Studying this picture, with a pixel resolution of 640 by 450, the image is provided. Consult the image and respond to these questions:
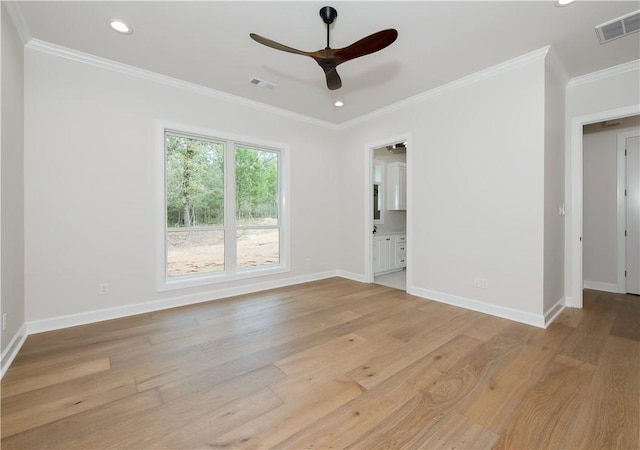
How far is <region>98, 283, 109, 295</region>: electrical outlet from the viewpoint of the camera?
3127mm

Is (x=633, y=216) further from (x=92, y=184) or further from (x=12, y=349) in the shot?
(x=12, y=349)

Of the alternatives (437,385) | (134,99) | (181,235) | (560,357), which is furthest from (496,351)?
(134,99)

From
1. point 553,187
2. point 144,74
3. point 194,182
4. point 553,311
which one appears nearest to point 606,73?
point 553,187

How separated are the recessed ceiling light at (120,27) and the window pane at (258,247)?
2638 mm

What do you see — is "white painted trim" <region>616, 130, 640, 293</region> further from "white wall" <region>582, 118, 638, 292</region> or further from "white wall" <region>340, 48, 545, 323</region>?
"white wall" <region>340, 48, 545, 323</region>

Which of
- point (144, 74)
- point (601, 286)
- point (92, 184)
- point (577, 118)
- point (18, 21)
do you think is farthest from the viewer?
point (601, 286)

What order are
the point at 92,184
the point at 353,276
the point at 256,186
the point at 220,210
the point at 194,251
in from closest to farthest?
the point at 92,184, the point at 194,251, the point at 220,210, the point at 256,186, the point at 353,276

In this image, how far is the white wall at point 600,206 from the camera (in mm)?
4266

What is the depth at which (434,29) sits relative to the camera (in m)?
2.60

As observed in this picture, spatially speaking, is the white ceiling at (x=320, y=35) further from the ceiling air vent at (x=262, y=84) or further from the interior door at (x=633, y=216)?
the interior door at (x=633, y=216)

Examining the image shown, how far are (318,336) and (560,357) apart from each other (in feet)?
6.81

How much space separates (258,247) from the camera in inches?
180

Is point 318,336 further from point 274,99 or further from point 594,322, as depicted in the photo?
point 274,99

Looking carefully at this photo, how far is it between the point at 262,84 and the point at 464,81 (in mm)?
2597
